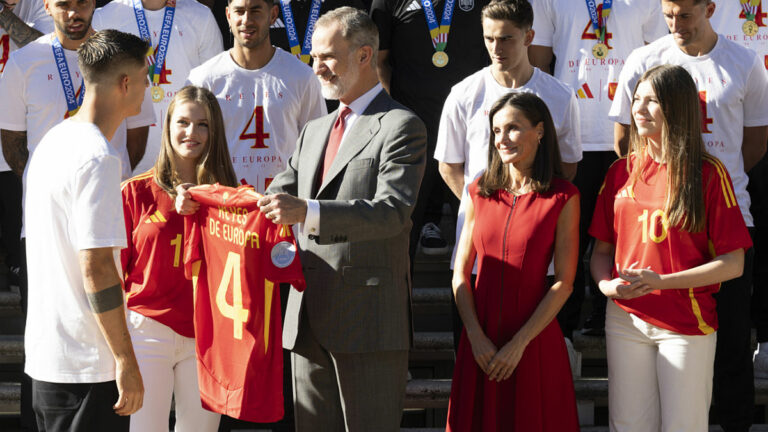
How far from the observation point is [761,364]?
546 cm

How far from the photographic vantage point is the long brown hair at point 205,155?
4.30m

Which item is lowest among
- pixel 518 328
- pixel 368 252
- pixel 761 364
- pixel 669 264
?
pixel 761 364

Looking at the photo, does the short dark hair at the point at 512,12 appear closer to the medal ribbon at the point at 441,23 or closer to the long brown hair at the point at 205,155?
the medal ribbon at the point at 441,23

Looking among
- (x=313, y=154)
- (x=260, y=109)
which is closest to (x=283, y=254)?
(x=313, y=154)

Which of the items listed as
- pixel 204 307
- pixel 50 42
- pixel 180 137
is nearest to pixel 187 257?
pixel 204 307

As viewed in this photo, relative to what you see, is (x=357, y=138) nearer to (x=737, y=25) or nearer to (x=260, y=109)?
(x=260, y=109)

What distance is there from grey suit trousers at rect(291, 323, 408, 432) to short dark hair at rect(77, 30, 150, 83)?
50.0 inches

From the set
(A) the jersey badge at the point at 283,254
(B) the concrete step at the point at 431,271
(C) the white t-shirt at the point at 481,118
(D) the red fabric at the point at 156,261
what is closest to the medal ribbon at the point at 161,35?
(D) the red fabric at the point at 156,261

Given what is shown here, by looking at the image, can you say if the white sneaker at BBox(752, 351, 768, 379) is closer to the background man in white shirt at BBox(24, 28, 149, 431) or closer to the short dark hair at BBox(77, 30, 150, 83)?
the background man in white shirt at BBox(24, 28, 149, 431)

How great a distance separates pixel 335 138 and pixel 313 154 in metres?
0.11

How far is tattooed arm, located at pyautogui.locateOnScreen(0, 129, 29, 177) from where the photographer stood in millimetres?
5250

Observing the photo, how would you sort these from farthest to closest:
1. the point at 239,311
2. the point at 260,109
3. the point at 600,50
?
the point at 600,50
the point at 260,109
the point at 239,311

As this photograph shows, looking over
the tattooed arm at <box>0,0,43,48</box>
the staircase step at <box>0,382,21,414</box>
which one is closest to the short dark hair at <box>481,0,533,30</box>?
the tattooed arm at <box>0,0,43,48</box>

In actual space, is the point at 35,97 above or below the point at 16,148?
above
